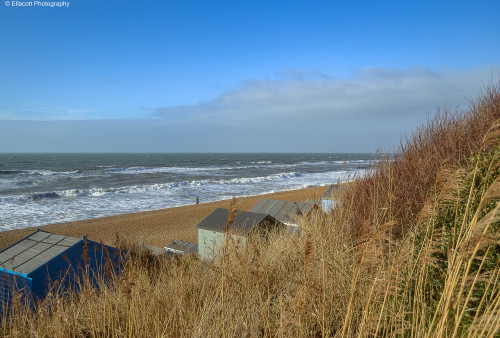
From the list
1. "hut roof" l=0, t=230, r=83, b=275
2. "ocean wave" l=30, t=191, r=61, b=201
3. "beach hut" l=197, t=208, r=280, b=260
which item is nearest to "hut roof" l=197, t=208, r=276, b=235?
"beach hut" l=197, t=208, r=280, b=260

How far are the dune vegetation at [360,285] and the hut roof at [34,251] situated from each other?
366 centimetres

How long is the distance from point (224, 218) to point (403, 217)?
5770 mm

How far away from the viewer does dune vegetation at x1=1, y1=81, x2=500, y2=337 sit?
5.65 feet

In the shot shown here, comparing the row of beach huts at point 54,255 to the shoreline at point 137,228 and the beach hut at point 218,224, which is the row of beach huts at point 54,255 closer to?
the beach hut at point 218,224

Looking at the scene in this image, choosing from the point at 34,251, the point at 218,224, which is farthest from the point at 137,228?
the point at 34,251

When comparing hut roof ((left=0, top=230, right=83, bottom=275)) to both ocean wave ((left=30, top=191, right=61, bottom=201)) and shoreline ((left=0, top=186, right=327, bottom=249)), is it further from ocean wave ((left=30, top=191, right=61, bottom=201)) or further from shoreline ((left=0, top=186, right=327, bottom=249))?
ocean wave ((left=30, top=191, right=61, bottom=201))

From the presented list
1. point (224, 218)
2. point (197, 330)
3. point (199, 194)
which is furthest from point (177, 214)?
point (197, 330)

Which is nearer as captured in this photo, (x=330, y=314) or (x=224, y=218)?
(x=330, y=314)

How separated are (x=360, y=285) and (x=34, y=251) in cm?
761

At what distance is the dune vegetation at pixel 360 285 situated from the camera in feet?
5.65

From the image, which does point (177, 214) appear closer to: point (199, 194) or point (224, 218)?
point (199, 194)

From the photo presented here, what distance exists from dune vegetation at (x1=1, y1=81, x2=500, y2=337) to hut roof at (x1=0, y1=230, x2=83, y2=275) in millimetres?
3662

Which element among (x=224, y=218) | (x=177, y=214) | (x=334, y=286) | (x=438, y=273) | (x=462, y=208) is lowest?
(x=177, y=214)

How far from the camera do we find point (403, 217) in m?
4.33
